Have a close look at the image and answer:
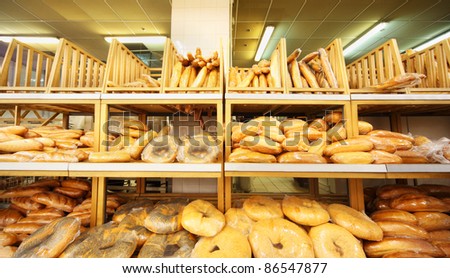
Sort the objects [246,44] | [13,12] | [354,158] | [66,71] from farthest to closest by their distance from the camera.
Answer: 1. [246,44]
2. [13,12]
3. [66,71]
4. [354,158]

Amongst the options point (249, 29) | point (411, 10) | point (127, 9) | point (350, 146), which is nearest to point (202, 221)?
point (350, 146)

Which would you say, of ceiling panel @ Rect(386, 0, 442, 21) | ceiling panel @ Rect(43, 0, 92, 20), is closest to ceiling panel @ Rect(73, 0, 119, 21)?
ceiling panel @ Rect(43, 0, 92, 20)

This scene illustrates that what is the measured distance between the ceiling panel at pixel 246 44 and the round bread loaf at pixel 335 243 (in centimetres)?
521

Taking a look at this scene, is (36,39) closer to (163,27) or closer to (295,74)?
(163,27)

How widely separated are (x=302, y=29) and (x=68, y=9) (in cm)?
507

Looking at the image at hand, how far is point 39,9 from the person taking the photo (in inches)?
148

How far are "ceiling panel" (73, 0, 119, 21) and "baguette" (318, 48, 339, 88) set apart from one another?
4033 millimetres

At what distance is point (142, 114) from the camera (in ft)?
6.33

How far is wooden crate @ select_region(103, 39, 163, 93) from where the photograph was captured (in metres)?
1.38

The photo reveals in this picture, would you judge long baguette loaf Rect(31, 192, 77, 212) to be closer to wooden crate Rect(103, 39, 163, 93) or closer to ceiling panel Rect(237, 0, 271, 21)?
wooden crate Rect(103, 39, 163, 93)

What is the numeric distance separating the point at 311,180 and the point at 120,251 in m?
1.65

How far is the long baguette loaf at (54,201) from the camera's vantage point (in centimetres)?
152
